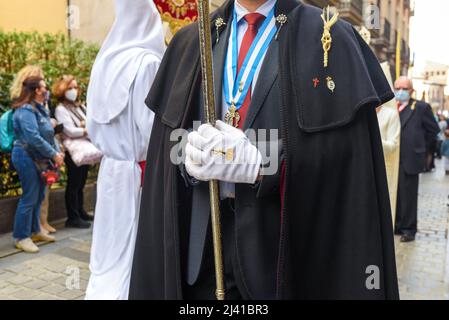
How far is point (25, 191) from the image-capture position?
5.14 meters

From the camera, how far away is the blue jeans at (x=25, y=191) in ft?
16.8

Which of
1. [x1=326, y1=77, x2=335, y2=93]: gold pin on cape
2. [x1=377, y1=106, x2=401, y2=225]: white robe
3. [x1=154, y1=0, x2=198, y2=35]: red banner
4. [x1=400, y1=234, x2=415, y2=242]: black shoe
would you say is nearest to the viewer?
[x1=326, y1=77, x2=335, y2=93]: gold pin on cape

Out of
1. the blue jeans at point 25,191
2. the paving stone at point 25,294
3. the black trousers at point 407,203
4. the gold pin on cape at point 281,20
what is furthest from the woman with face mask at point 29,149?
the black trousers at point 407,203

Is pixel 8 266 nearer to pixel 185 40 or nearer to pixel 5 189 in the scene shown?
pixel 5 189

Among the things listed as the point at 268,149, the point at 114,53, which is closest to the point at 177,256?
the point at 268,149

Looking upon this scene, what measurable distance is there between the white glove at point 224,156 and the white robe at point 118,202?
4.56 ft

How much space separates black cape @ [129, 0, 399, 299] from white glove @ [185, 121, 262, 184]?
0.13m

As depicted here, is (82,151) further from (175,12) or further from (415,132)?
(415,132)

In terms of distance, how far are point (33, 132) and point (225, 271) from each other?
12.9ft

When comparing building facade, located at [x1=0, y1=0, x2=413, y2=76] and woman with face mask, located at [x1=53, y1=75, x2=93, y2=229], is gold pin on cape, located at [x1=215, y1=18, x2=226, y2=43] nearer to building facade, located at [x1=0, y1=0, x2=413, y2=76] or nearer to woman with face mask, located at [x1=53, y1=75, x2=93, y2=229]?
woman with face mask, located at [x1=53, y1=75, x2=93, y2=229]

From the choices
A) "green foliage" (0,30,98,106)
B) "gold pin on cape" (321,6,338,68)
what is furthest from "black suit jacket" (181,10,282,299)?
"green foliage" (0,30,98,106)

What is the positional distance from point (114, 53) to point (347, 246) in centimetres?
195

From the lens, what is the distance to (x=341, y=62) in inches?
66.1

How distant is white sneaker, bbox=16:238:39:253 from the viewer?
5.12 m
